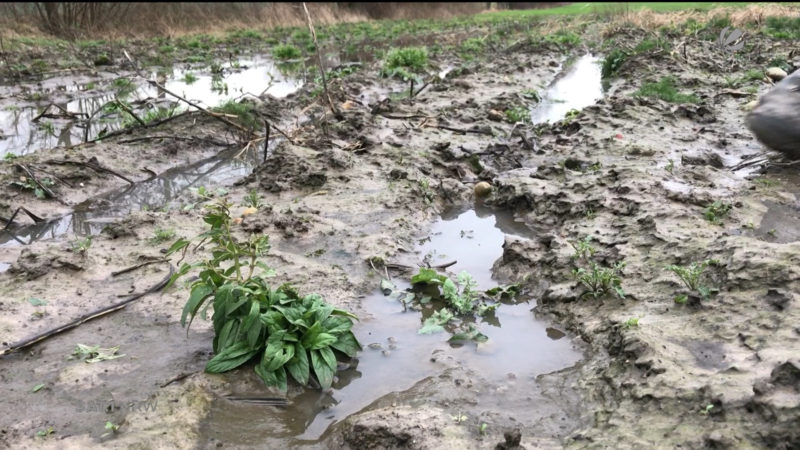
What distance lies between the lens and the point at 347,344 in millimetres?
3242

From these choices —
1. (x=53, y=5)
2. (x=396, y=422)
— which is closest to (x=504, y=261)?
(x=396, y=422)

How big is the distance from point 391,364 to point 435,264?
1334 millimetres

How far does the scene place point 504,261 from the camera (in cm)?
438

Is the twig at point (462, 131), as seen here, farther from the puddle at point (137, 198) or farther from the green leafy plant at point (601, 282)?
the green leafy plant at point (601, 282)

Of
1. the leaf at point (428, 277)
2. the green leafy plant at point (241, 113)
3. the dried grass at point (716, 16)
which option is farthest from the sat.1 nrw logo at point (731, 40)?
the leaf at point (428, 277)

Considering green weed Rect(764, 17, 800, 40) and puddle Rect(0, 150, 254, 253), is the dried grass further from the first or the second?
puddle Rect(0, 150, 254, 253)

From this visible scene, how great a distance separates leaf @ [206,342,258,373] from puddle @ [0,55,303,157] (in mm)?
5127

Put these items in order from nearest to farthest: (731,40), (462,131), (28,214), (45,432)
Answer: (45,432) < (28,214) < (462,131) < (731,40)

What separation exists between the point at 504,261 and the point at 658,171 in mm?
2015

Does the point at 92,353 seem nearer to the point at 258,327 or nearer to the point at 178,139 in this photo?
the point at 258,327

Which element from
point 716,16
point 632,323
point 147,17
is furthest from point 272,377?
point 147,17

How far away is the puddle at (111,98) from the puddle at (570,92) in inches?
170

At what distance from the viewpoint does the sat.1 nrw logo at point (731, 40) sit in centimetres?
1271

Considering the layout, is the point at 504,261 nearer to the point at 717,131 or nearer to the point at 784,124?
the point at 784,124
